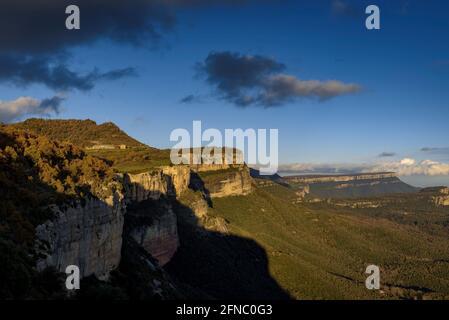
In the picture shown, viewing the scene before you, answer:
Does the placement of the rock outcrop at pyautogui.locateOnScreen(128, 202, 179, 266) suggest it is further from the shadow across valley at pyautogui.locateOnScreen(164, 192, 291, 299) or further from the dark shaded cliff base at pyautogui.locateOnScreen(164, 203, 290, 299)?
the dark shaded cliff base at pyautogui.locateOnScreen(164, 203, 290, 299)

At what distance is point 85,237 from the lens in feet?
144

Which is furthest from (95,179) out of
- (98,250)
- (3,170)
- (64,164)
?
(3,170)

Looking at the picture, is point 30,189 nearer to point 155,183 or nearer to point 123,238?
point 123,238

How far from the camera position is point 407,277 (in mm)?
198875

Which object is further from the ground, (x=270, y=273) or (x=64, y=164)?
(x=64, y=164)

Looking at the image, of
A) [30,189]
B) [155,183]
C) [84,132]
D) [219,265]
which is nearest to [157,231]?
[155,183]

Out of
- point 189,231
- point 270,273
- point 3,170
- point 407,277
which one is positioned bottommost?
point 407,277

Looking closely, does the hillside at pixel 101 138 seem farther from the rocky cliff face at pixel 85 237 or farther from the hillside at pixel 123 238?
the rocky cliff face at pixel 85 237

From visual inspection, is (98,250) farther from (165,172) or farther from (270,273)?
(270,273)

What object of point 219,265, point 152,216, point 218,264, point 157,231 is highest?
point 152,216

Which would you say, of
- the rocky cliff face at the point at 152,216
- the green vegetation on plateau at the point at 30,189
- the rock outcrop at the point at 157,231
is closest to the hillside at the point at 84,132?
the rocky cliff face at the point at 152,216

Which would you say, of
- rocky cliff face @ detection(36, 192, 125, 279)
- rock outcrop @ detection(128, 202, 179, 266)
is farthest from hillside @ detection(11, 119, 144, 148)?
rocky cliff face @ detection(36, 192, 125, 279)

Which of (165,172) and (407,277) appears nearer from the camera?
(165,172)
